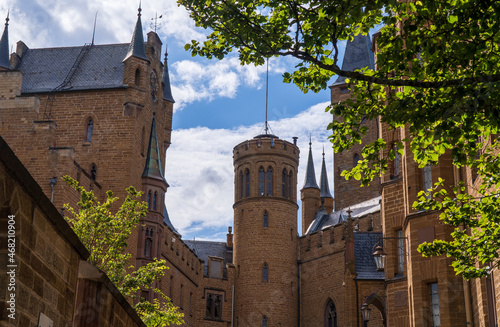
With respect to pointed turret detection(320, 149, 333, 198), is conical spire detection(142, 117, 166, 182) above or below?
below

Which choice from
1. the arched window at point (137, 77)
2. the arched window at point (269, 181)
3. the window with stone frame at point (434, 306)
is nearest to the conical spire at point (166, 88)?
the arched window at point (137, 77)

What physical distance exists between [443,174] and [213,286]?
34236mm

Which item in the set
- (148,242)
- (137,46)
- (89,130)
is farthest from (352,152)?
(89,130)

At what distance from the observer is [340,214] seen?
54406 mm

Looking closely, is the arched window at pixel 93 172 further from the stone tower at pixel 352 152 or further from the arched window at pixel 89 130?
the stone tower at pixel 352 152

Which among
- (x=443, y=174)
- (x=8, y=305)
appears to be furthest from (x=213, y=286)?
(x=8, y=305)

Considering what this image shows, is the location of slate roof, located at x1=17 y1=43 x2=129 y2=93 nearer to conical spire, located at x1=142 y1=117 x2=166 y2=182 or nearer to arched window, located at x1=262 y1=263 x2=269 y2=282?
conical spire, located at x1=142 y1=117 x2=166 y2=182

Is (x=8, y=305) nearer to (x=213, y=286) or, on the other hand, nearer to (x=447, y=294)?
(x=447, y=294)

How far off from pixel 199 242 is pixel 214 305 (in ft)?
51.3

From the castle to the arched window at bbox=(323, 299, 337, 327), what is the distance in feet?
0.25

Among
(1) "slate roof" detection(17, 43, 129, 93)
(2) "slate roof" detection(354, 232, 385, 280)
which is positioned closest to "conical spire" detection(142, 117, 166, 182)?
(1) "slate roof" detection(17, 43, 129, 93)

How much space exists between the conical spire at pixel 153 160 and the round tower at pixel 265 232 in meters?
14.7

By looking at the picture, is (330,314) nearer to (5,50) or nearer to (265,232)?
(265,232)

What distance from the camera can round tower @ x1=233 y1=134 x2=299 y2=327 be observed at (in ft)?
168
